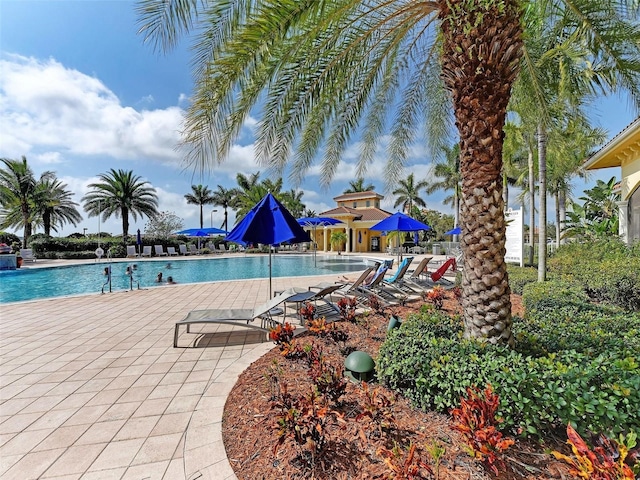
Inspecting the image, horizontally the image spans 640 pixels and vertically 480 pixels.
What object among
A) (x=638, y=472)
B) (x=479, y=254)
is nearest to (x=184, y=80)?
(x=479, y=254)

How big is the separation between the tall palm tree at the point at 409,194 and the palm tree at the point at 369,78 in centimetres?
3634

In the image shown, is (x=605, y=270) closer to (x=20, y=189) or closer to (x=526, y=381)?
(x=526, y=381)

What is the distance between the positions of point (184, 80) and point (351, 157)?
4117 mm

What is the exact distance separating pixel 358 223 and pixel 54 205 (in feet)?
111

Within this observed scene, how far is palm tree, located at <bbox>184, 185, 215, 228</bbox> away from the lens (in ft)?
165

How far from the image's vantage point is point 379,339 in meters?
5.06

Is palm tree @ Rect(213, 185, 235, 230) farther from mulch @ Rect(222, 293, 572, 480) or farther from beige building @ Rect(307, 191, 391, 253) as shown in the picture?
mulch @ Rect(222, 293, 572, 480)

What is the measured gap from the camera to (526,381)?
2.47m

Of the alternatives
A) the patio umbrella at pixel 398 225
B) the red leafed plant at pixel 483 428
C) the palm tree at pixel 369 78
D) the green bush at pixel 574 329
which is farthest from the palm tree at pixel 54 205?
the green bush at pixel 574 329

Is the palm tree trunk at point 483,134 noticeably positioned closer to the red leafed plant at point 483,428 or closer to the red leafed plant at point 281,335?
the red leafed plant at point 483,428

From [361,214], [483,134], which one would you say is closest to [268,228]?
[483,134]

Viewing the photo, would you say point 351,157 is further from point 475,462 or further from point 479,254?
point 475,462

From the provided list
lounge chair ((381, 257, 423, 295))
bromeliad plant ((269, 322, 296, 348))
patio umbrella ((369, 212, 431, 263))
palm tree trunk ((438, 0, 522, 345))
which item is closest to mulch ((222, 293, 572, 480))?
bromeliad plant ((269, 322, 296, 348))

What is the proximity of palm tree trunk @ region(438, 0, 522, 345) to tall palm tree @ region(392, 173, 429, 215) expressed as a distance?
1546 inches
